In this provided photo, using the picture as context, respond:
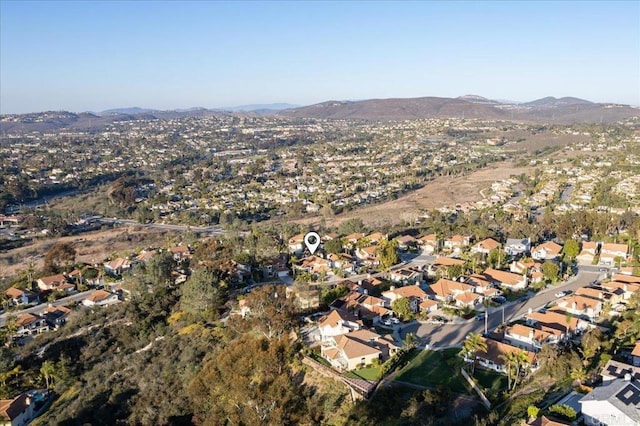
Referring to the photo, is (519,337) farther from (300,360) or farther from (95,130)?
(95,130)

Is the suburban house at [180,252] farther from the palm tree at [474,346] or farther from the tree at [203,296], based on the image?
the palm tree at [474,346]

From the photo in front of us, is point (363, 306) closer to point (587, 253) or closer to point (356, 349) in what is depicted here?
point (356, 349)

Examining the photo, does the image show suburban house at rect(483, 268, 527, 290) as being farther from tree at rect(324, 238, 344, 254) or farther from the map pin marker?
the map pin marker

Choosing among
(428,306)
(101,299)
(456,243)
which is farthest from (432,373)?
(101,299)

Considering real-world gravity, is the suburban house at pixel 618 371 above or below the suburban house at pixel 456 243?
above

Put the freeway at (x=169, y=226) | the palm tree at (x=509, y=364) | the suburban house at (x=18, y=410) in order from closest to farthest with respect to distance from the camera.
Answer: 1. the palm tree at (x=509, y=364)
2. the suburban house at (x=18, y=410)
3. the freeway at (x=169, y=226)

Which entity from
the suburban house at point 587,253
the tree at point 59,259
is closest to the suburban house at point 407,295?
the suburban house at point 587,253
